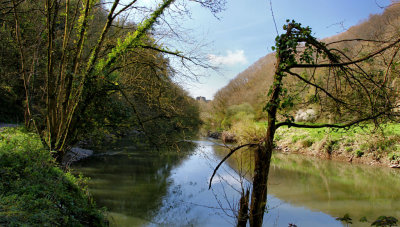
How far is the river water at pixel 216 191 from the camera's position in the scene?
20.5 feet

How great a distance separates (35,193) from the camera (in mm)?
3371

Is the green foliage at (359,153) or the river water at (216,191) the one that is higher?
the green foliage at (359,153)

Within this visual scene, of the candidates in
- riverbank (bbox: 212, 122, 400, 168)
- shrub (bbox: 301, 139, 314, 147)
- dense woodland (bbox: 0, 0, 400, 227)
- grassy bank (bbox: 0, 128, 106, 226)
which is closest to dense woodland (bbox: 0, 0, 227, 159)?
dense woodland (bbox: 0, 0, 400, 227)

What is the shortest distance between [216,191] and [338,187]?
13.8 ft

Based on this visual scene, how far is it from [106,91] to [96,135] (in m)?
1.29

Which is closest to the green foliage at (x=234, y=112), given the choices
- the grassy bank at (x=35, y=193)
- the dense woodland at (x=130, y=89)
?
the dense woodland at (x=130, y=89)

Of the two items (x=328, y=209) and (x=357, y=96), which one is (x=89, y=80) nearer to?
(x=357, y=96)

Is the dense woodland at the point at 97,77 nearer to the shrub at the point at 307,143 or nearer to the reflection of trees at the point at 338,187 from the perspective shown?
the reflection of trees at the point at 338,187

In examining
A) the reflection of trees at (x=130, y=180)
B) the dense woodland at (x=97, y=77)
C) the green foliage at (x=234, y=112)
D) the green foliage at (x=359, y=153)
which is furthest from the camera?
the green foliage at (x=234, y=112)

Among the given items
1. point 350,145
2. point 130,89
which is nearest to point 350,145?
point 350,145

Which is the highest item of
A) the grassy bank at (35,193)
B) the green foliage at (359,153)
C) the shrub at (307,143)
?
the shrub at (307,143)

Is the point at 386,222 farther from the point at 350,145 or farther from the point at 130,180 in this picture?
the point at 350,145

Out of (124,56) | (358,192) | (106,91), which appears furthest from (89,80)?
(358,192)

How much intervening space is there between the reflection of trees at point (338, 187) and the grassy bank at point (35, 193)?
4.01 metres
